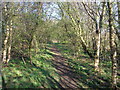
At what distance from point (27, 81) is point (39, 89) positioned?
39.0 inches

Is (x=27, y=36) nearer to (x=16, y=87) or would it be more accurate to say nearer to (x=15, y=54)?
(x=15, y=54)

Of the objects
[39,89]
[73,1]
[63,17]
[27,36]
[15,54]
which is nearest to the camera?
[39,89]

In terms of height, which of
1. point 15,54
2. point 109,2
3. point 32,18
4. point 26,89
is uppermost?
point 109,2

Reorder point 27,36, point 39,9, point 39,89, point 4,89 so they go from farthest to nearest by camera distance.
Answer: point 27,36 < point 39,9 < point 39,89 < point 4,89

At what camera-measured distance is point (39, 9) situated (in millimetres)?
9750

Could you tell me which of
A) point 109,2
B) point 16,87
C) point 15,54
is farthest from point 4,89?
point 109,2

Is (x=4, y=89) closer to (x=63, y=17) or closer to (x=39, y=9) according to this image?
(x=39, y=9)

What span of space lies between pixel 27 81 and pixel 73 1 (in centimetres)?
972

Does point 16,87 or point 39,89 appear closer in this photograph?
point 16,87

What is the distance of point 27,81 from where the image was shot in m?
7.25

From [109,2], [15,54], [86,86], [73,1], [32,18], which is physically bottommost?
[86,86]

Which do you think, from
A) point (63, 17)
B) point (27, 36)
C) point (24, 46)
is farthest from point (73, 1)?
point (24, 46)

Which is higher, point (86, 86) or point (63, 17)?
point (63, 17)

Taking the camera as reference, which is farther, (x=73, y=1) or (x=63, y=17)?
(x=63, y=17)
